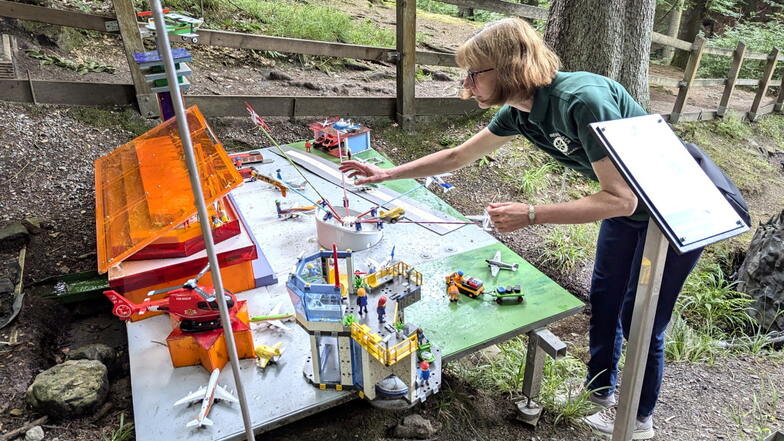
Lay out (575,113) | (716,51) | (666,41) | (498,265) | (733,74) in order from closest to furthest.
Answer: (575,113) < (498,265) < (666,41) < (716,51) < (733,74)

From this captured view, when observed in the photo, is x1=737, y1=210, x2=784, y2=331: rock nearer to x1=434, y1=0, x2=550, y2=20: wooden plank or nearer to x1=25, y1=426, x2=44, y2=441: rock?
x1=434, y1=0, x2=550, y2=20: wooden plank

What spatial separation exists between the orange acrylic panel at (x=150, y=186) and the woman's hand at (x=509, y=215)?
1136mm

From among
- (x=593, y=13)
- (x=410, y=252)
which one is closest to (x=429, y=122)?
(x=593, y=13)

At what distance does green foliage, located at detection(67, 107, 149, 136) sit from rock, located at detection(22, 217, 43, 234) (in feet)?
3.96

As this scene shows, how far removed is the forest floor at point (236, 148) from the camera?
2156 mm

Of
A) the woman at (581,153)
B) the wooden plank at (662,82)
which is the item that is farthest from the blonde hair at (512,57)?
the wooden plank at (662,82)

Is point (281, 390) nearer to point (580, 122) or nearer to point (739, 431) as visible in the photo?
point (580, 122)

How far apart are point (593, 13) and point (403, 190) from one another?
2.62 metres

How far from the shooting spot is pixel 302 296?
5.73ft

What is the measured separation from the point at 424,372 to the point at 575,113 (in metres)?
1.04

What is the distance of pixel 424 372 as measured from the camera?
1840mm

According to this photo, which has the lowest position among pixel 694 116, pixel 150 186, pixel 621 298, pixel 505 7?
pixel 694 116

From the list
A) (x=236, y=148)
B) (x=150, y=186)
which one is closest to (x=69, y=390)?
(x=150, y=186)

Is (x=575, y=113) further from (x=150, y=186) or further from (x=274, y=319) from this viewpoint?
(x=150, y=186)
